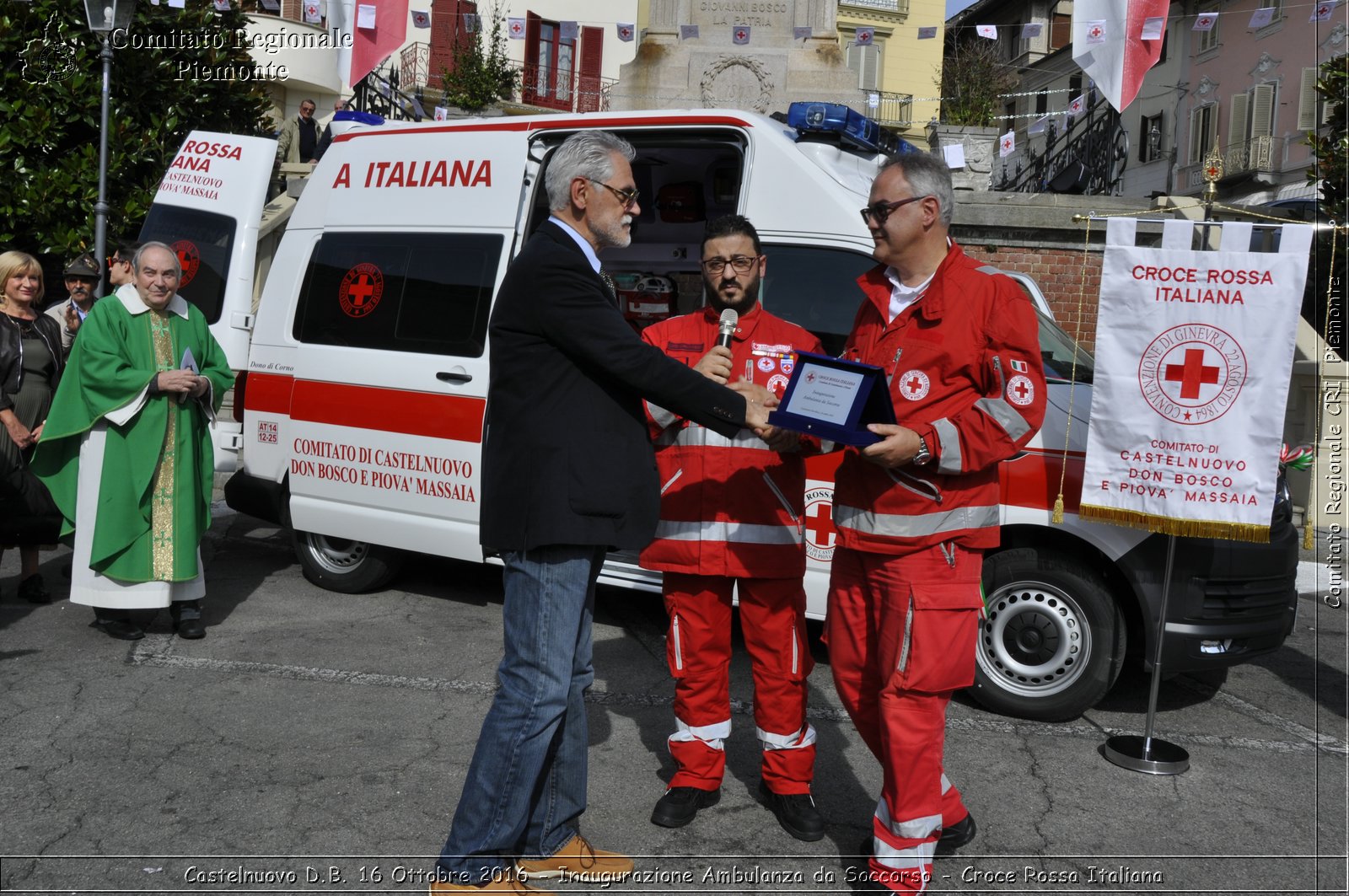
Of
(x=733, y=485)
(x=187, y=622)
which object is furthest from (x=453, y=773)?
(x=187, y=622)

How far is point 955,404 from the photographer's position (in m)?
3.14

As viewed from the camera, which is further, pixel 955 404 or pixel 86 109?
pixel 86 109

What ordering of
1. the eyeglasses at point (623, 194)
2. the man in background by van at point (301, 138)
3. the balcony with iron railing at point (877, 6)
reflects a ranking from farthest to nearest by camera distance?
the balcony with iron railing at point (877, 6), the man in background by van at point (301, 138), the eyeglasses at point (623, 194)

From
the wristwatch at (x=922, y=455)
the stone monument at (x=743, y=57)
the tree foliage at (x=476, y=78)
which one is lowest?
the wristwatch at (x=922, y=455)

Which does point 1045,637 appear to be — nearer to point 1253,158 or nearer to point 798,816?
point 798,816

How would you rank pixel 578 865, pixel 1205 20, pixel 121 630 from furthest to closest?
1. pixel 1205 20
2. pixel 121 630
3. pixel 578 865

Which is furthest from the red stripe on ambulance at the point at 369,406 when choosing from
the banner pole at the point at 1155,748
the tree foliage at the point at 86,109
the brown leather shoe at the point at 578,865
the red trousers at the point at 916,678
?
the tree foliage at the point at 86,109

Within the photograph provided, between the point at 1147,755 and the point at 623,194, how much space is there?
299 centimetres

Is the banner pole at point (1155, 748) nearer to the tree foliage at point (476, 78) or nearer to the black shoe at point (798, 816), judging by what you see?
the black shoe at point (798, 816)

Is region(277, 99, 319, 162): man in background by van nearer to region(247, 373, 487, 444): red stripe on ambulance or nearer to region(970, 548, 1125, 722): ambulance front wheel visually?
region(247, 373, 487, 444): red stripe on ambulance

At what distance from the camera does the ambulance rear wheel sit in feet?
21.7

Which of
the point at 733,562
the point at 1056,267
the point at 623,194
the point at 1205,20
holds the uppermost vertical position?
the point at 1205,20

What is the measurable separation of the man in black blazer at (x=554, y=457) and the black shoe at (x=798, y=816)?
0.98m

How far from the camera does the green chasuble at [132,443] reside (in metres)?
5.48
